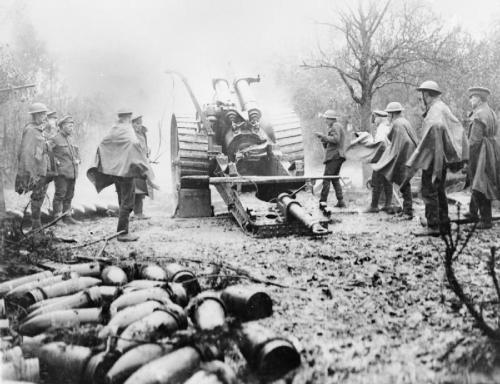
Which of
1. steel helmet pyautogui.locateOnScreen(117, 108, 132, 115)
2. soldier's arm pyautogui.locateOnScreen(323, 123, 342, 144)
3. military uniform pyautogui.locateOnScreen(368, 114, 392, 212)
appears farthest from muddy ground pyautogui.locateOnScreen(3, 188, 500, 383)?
soldier's arm pyautogui.locateOnScreen(323, 123, 342, 144)

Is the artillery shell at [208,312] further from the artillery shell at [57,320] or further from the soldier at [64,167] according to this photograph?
the soldier at [64,167]

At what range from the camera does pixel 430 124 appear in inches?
280

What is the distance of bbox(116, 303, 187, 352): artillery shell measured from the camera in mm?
3306

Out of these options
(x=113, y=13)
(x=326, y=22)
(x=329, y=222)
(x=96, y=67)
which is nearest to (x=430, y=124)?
(x=329, y=222)

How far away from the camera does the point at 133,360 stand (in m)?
3.04

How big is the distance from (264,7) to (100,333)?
710cm

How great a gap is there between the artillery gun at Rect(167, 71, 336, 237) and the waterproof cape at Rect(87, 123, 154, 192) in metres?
1.23

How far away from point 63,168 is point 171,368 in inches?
305

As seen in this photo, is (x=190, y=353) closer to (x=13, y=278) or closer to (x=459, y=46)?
(x=13, y=278)

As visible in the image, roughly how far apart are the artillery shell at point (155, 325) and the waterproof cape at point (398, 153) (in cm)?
615

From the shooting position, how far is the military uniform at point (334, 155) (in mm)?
10805

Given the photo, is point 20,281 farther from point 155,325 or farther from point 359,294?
point 359,294

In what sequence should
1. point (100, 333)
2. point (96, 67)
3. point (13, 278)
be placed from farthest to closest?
point (96, 67) < point (13, 278) < point (100, 333)

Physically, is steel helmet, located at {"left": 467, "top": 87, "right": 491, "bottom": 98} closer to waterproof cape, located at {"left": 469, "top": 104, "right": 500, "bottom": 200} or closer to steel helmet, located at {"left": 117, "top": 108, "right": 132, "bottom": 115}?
waterproof cape, located at {"left": 469, "top": 104, "right": 500, "bottom": 200}
